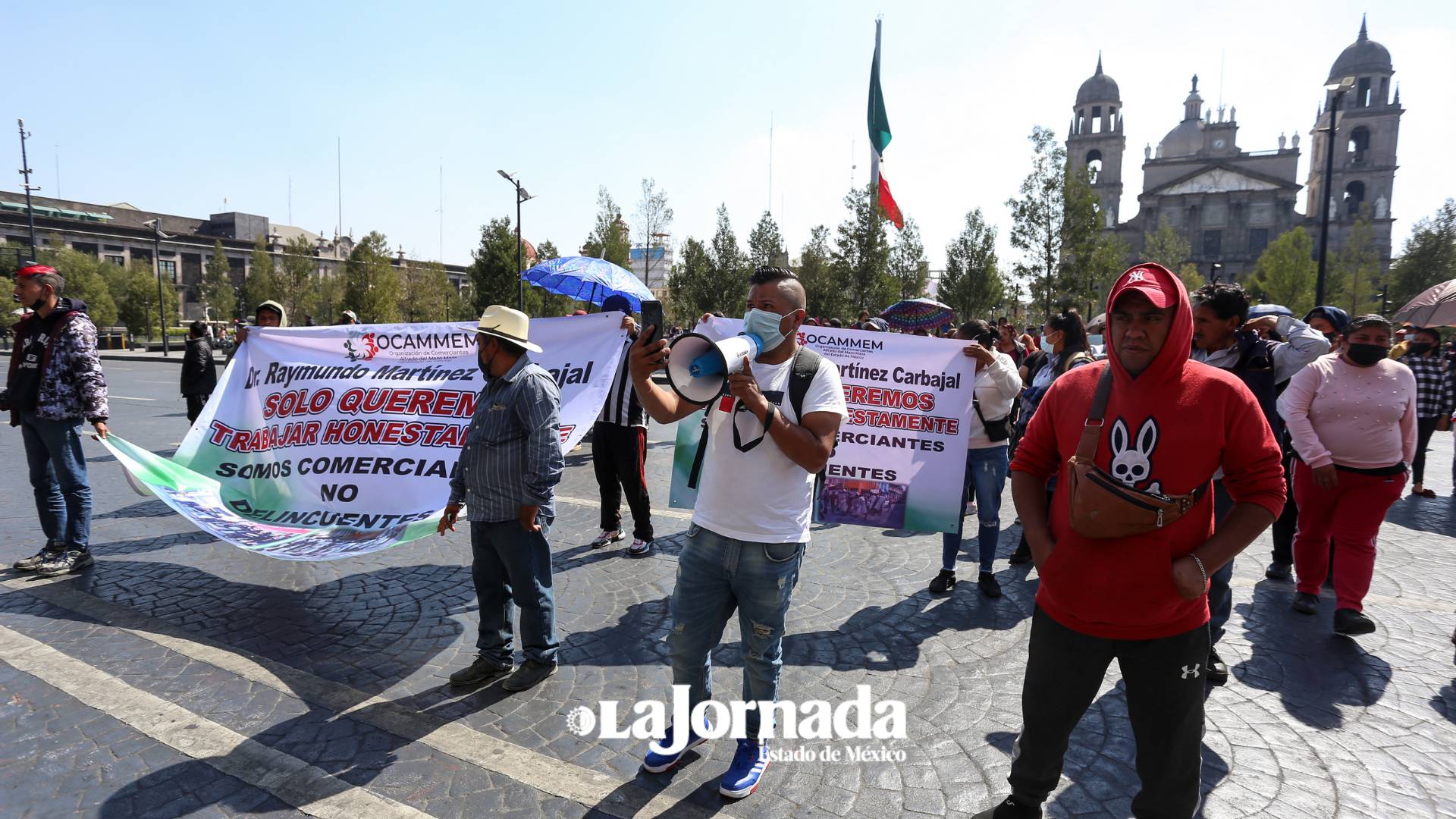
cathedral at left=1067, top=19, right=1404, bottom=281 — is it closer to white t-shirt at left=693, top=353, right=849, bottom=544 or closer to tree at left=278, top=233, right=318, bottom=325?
tree at left=278, top=233, right=318, bottom=325

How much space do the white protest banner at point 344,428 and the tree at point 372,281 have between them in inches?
1311

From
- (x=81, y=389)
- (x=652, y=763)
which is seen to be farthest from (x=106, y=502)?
(x=652, y=763)

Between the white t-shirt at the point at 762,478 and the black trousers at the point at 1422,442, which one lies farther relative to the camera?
the black trousers at the point at 1422,442

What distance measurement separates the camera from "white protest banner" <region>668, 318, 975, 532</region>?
18.0 ft

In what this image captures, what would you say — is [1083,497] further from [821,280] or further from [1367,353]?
[821,280]

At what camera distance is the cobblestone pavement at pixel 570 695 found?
2.98m

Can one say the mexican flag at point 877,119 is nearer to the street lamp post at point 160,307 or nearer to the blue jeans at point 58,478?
the blue jeans at point 58,478

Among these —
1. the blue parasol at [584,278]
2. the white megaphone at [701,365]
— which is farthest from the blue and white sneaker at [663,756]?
the blue parasol at [584,278]

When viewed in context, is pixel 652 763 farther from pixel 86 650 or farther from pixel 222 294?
pixel 222 294

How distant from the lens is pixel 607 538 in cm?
635

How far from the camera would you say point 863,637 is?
4520 millimetres

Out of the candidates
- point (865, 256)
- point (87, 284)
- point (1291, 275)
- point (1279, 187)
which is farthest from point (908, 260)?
point (1279, 187)

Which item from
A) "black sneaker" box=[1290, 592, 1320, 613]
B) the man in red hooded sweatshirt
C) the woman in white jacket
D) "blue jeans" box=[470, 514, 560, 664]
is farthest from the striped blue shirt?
"black sneaker" box=[1290, 592, 1320, 613]

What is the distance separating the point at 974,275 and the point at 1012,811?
36588mm
